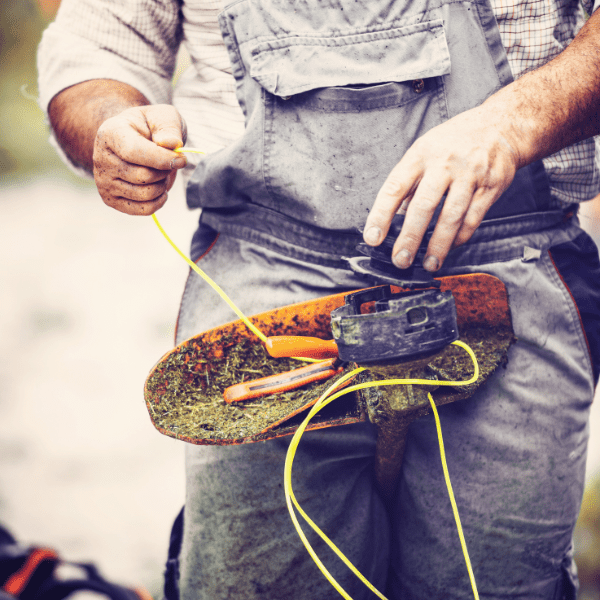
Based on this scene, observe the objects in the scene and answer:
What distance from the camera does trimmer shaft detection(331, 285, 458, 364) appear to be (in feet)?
1.88

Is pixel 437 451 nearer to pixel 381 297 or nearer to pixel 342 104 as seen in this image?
pixel 381 297

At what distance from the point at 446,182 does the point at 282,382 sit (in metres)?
0.41

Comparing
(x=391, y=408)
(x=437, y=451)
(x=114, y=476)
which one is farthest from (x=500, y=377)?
(x=114, y=476)

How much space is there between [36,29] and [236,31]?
622 centimetres

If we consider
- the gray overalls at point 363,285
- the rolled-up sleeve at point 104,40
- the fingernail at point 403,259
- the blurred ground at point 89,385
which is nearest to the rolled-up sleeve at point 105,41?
the rolled-up sleeve at point 104,40

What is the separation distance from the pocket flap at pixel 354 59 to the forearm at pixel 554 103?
0.46ft

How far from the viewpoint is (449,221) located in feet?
2.22

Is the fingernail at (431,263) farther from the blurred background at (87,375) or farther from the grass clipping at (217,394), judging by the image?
the blurred background at (87,375)

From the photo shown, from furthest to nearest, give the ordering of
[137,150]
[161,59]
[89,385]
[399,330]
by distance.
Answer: [89,385]
[161,59]
[137,150]
[399,330]

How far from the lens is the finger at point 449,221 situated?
67cm

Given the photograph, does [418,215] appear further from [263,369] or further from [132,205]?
[132,205]

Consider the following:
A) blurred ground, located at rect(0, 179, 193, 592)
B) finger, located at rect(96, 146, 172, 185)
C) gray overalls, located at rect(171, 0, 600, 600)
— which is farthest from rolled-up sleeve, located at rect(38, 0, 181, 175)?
blurred ground, located at rect(0, 179, 193, 592)

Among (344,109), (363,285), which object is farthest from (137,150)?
(363,285)

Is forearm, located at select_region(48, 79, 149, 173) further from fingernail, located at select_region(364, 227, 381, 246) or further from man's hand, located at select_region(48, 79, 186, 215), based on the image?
fingernail, located at select_region(364, 227, 381, 246)
